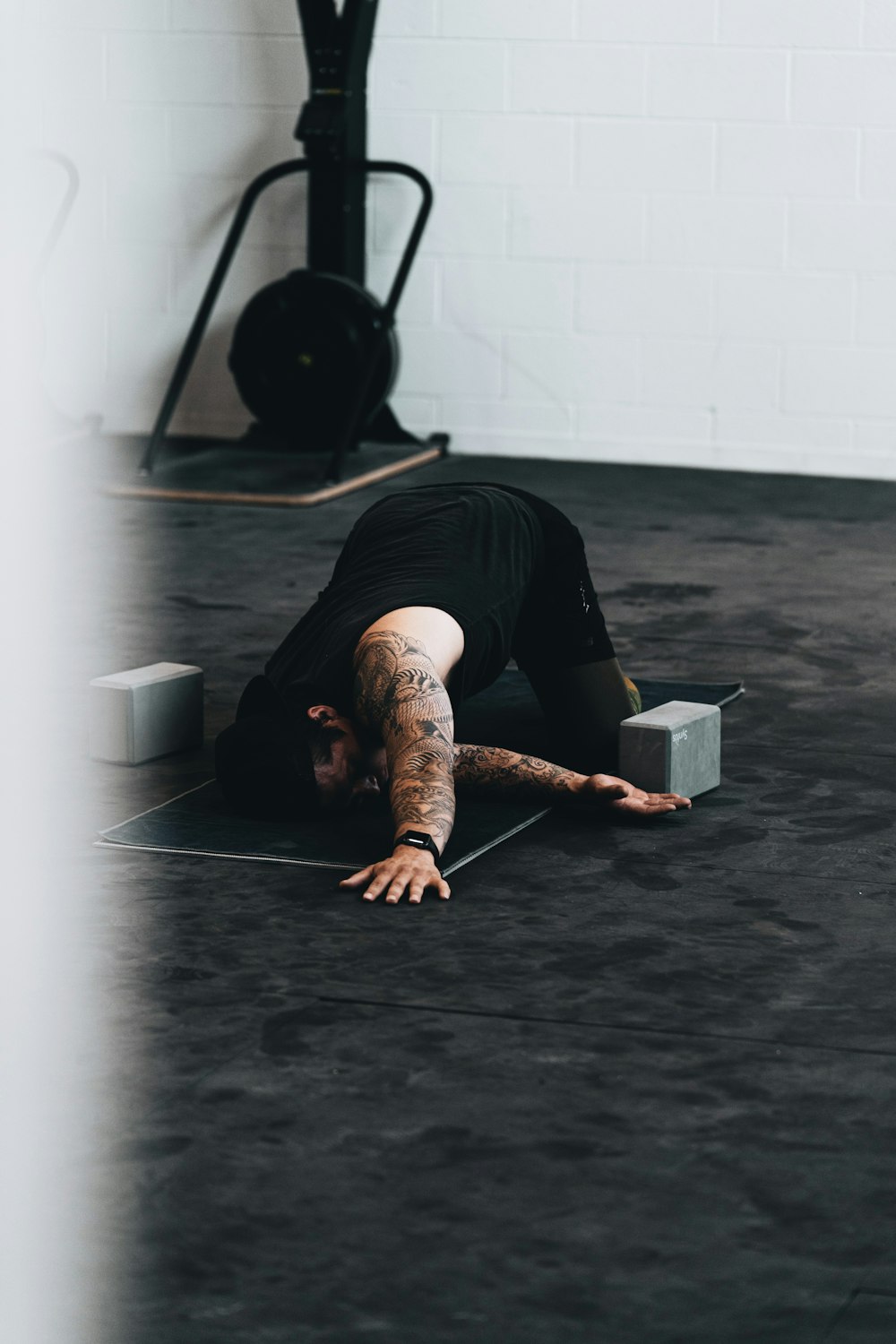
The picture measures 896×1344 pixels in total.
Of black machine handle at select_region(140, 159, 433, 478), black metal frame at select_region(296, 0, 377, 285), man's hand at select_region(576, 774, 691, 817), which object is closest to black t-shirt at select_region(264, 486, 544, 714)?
man's hand at select_region(576, 774, 691, 817)

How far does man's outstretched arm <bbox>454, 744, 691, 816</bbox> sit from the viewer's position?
318cm

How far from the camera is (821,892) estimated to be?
9.40ft

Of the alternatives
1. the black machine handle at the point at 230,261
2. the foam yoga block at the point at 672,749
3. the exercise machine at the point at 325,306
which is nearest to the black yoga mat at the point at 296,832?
the foam yoga block at the point at 672,749

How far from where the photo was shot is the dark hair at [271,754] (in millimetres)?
3086

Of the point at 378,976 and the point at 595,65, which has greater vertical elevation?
the point at 595,65

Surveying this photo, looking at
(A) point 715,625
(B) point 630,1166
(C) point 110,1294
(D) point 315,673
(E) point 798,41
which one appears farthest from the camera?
(E) point 798,41

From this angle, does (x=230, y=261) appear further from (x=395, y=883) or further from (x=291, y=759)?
(x=395, y=883)

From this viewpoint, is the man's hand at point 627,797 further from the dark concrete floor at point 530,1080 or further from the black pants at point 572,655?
the black pants at point 572,655

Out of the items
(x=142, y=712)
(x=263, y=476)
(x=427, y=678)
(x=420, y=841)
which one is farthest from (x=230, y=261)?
(x=420, y=841)

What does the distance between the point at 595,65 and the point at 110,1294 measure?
5955mm

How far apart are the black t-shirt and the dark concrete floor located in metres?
0.32

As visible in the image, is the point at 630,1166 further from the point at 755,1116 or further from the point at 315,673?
the point at 315,673

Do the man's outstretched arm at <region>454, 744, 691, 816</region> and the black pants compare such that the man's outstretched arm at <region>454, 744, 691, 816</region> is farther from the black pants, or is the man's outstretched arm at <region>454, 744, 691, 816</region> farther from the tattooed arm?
the tattooed arm

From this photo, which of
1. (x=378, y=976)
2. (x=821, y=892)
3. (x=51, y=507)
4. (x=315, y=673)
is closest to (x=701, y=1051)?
(x=378, y=976)
